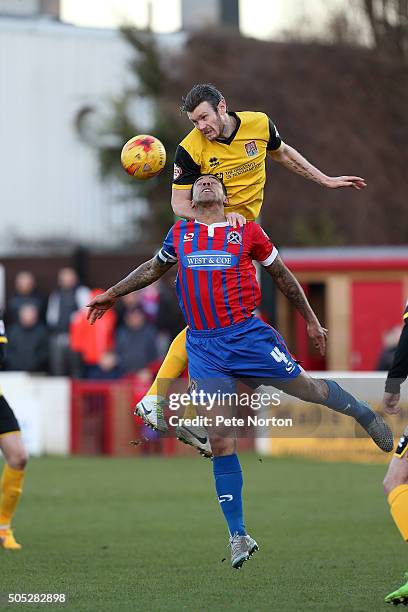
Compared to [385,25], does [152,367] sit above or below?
below

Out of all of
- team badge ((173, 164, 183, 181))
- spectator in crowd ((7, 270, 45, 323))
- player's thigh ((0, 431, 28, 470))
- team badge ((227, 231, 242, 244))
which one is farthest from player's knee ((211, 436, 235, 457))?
spectator in crowd ((7, 270, 45, 323))

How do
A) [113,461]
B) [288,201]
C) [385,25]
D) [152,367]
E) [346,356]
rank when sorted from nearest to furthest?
[113,461] → [152,367] → [346,356] → [385,25] → [288,201]

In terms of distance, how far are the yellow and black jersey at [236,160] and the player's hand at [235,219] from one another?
159mm

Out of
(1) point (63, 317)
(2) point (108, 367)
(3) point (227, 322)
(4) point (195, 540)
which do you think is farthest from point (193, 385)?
(1) point (63, 317)

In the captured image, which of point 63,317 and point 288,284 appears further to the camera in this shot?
point 63,317

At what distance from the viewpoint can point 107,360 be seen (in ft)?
64.0

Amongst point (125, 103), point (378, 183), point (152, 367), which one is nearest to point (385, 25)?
point (378, 183)

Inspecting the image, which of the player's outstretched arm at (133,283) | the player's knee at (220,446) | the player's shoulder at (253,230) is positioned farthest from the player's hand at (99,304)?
the player's knee at (220,446)

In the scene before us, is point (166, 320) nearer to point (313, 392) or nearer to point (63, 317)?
point (63, 317)

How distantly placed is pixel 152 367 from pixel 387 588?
11.1 meters

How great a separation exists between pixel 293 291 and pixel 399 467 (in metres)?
1.42

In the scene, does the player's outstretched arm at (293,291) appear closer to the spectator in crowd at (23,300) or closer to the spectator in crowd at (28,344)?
the spectator in crowd at (28,344)

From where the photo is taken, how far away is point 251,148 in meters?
8.77

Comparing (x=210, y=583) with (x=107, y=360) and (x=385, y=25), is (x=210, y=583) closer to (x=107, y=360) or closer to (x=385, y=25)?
(x=107, y=360)
